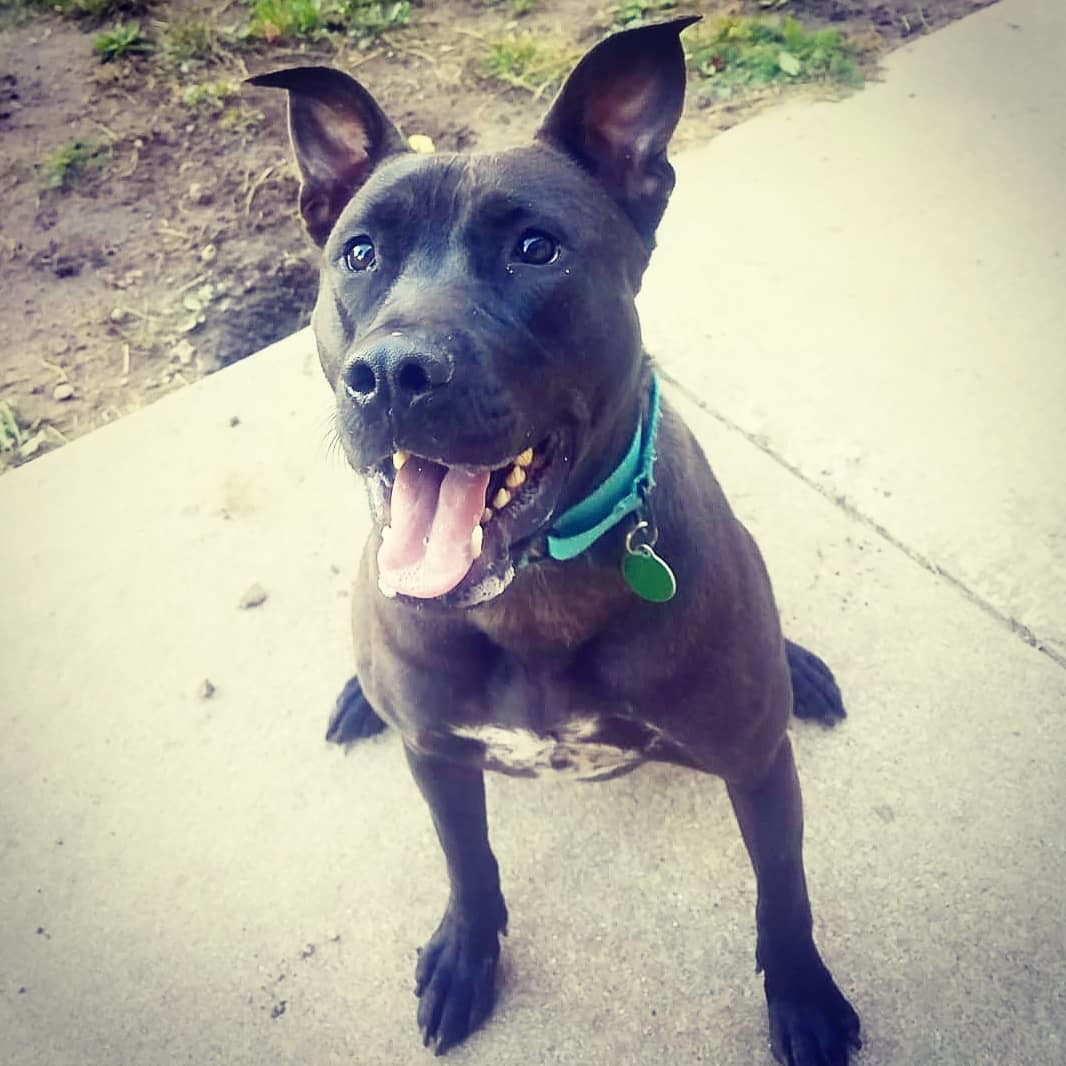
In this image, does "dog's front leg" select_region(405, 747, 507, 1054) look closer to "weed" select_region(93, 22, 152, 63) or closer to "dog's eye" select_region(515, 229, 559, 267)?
"dog's eye" select_region(515, 229, 559, 267)

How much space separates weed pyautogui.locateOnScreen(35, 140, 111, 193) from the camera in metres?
4.81

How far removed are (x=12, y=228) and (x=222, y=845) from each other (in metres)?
3.16

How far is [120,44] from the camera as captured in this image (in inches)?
215

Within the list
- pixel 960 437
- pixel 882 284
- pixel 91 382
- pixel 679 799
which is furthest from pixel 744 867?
pixel 91 382

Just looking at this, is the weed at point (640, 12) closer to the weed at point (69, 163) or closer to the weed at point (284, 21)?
the weed at point (284, 21)

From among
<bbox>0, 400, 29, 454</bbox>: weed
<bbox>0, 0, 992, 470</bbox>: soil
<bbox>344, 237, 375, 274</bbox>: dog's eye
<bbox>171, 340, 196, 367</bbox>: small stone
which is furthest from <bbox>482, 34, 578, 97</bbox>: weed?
<bbox>344, 237, 375, 274</bbox>: dog's eye

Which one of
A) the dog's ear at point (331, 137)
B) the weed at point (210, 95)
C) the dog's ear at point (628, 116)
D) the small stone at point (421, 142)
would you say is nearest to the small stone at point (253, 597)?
the dog's ear at point (331, 137)

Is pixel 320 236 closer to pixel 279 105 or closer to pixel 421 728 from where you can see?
pixel 421 728

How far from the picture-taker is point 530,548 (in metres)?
1.81

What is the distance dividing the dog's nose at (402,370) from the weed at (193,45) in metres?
4.56

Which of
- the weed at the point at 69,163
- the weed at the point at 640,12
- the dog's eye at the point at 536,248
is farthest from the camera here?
the weed at the point at 640,12

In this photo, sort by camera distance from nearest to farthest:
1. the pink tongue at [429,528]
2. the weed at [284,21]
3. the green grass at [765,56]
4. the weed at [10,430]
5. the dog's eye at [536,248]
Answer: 1. the pink tongue at [429,528]
2. the dog's eye at [536,248]
3. the weed at [10,430]
4. the green grass at [765,56]
5. the weed at [284,21]

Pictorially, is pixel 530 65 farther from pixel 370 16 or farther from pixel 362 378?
pixel 362 378

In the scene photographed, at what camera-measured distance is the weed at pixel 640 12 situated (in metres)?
5.11
